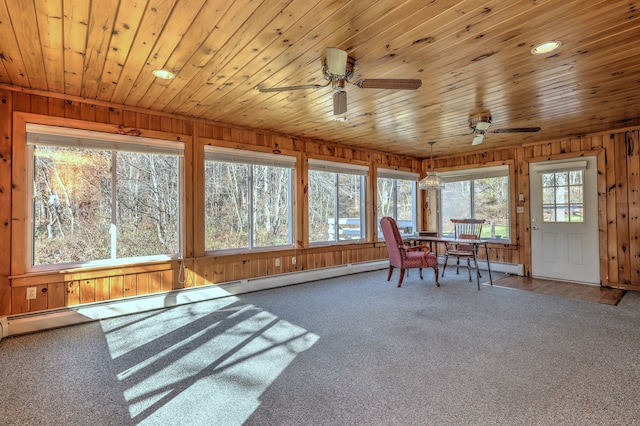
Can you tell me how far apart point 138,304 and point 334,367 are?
102 inches

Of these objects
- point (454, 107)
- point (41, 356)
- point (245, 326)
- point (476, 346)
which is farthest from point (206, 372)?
point (454, 107)

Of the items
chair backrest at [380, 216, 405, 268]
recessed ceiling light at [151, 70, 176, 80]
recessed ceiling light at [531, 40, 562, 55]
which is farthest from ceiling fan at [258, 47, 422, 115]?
chair backrest at [380, 216, 405, 268]

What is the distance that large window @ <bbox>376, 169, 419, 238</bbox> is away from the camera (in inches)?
256

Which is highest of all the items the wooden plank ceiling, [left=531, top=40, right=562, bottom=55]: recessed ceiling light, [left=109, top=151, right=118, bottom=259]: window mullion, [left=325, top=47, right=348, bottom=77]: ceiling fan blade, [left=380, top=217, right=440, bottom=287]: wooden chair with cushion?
the wooden plank ceiling

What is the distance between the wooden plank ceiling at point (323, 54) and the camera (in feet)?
6.46

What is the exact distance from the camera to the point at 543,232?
215 inches

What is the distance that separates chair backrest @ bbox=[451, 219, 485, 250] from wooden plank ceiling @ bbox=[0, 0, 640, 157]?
203cm

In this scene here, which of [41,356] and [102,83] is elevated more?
[102,83]

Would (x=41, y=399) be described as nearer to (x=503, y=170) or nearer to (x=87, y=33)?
(x=87, y=33)

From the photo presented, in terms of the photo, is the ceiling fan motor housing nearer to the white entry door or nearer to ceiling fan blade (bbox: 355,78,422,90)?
ceiling fan blade (bbox: 355,78,422,90)

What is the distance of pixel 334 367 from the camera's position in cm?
235

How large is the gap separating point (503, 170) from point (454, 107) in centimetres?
298

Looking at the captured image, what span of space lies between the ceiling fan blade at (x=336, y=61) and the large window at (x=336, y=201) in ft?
9.68

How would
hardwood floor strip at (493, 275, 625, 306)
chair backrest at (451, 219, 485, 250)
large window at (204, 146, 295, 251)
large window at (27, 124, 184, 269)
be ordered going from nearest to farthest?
1. large window at (27, 124, 184, 269)
2. hardwood floor strip at (493, 275, 625, 306)
3. large window at (204, 146, 295, 251)
4. chair backrest at (451, 219, 485, 250)
